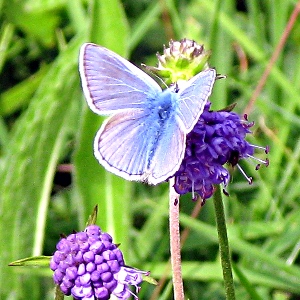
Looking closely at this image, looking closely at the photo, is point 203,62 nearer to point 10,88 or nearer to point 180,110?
point 180,110

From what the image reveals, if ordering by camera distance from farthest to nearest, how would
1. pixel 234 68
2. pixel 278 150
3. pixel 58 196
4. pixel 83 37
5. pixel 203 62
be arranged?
pixel 234 68
pixel 58 196
pixel 278 150
pixel 83 37
pixel 203 62

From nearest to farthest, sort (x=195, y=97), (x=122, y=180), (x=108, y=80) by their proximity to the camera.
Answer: (x=195, y=97), (x=108, y=80), (x=122, y=180)

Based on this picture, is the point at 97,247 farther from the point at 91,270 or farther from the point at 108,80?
the point at 108,80

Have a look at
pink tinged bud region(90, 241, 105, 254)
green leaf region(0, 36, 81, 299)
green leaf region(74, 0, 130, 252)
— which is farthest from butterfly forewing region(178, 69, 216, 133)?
green leaf region(0, 36, 81, 299)

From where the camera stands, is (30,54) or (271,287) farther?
(30,54)

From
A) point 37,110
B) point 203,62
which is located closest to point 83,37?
point 37,110

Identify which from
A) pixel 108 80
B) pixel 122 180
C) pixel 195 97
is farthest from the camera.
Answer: pixel 122 180

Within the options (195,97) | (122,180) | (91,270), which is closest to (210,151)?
(195,97)

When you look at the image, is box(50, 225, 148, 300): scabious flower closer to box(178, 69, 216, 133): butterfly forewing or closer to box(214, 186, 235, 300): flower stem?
box(214, 186, 235, 300): flower stem
